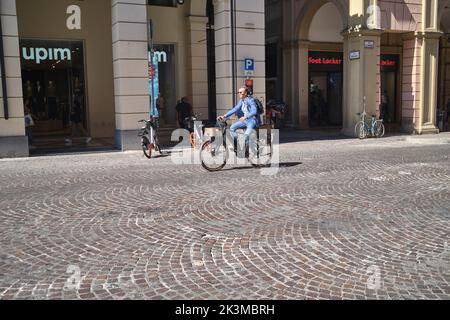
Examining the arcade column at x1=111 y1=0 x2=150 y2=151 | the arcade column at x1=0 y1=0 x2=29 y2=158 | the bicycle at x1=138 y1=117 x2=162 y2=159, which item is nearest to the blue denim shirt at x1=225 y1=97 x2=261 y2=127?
the bicycle at x1=138 y1=117 x2=162 y2=159

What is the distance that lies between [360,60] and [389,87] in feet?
19.6

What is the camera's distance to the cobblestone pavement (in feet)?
12.8

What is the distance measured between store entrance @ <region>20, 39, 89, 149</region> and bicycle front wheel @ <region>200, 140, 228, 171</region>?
24.6 ft

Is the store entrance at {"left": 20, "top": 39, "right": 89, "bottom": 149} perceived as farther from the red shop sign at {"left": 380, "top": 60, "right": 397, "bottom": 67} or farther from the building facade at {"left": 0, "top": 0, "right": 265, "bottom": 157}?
the red shop sign at {"left": 380, "top": 60, "right": 397, "bottom": 67}

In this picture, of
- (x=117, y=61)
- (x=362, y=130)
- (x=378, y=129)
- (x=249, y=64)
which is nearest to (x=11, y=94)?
(x=117, y=61)

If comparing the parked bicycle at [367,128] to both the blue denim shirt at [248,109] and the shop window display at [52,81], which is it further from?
the shop window display at [52,81]

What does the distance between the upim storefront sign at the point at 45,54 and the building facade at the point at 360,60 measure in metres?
10.3

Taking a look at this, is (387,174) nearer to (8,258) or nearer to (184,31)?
(8,258)

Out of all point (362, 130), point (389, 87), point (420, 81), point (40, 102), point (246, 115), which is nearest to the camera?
point (246, 115)

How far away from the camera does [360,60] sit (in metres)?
18.3

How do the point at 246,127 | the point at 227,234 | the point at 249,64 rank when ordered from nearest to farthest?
the point at 227,234 < the point at 246,127 < the point at 249,64

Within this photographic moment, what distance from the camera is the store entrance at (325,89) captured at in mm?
23219

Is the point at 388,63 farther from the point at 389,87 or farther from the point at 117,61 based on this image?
the point at 117,61
